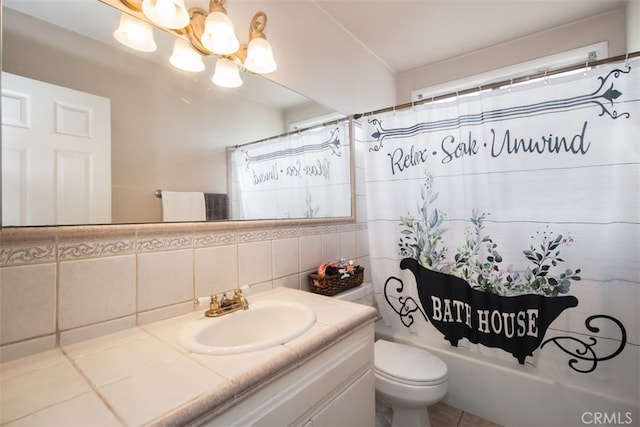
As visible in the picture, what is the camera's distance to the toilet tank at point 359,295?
4.72 ft

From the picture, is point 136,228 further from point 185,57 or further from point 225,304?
point 185,57

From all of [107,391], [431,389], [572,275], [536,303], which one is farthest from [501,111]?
[107,391]

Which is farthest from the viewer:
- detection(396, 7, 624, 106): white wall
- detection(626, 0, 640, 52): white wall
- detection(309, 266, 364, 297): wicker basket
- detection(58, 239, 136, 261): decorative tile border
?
detection(396, 7, 624, 106): white wall

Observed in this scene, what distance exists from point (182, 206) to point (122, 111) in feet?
1.15

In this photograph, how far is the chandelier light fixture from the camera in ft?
2.87

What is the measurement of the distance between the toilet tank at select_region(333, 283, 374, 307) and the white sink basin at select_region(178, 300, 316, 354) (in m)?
0.43

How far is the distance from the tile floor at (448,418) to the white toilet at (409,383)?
13 cm

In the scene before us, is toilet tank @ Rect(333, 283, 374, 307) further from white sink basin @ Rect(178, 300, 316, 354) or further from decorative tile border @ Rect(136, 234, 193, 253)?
decorative tile border @ Rect(136, 234, 193, 253)

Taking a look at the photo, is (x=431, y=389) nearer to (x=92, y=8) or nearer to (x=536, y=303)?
(x=536, y=303)

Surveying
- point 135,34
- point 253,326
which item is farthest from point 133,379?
point 135,34

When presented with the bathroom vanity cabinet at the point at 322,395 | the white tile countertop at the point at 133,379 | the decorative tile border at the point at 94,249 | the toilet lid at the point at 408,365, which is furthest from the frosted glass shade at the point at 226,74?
the toilet lid at the point at 408,365

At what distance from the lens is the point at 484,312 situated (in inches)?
57.2

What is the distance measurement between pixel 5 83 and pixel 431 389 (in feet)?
5.81

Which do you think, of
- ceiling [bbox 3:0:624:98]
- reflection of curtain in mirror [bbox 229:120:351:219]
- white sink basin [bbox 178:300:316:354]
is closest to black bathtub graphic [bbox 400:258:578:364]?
reflection of curtain in mirror [bbox 229:120:351:219]
